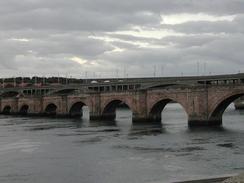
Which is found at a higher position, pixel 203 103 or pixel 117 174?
pixel 203 103

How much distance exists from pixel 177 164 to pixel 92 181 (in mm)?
7552

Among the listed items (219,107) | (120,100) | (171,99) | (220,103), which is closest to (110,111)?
(120,100)

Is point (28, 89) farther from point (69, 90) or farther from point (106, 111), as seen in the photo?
point (106, 111)

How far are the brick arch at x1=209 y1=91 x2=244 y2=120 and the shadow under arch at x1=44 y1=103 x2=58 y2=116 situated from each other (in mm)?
53838

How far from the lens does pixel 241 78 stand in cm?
7106

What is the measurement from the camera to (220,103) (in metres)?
60.7

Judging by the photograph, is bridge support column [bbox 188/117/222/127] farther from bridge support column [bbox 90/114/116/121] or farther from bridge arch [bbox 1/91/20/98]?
bridge arch [bbox 1/91/20/98]

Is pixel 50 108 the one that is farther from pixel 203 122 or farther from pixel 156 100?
pixel 203 122

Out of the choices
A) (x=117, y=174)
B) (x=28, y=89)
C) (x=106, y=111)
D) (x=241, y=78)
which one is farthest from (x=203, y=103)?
(x=28, y=89)

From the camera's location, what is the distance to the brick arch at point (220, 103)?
194ft

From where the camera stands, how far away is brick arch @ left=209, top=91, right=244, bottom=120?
59275 millimetres

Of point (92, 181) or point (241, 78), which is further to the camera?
point (241, 78)

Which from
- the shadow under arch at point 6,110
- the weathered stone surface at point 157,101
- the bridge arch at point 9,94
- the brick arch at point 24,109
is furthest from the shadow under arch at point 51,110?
the bridge arch at point 9,94

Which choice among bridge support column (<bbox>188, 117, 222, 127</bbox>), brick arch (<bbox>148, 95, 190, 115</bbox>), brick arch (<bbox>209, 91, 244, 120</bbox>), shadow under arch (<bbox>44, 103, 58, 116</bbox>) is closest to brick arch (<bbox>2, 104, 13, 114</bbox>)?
shadow under arch (<bbox>44, 103, 58, 116</bbox>)
